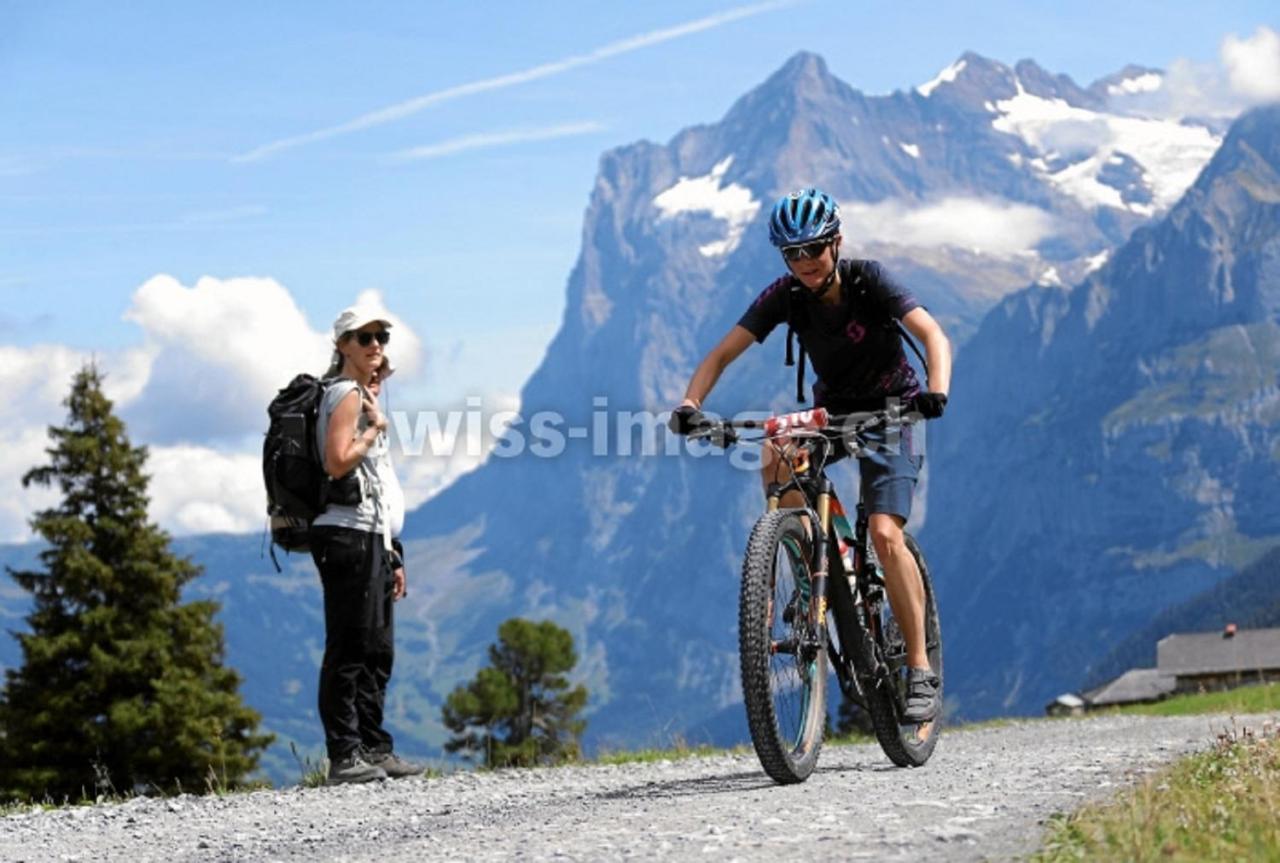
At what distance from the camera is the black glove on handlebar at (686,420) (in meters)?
8.01

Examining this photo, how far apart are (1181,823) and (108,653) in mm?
29426

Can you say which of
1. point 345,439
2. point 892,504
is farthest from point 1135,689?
point 892,504

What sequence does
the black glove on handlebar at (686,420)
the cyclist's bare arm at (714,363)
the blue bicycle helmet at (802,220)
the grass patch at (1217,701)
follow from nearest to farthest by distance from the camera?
the black glove on handlebar at (686,420)
the blue bicycle helmet at (802,220)
the cyclist's bare arm at (714,363)
the grass patch at (1217,701)

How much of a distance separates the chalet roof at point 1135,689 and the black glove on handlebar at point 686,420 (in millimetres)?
125277

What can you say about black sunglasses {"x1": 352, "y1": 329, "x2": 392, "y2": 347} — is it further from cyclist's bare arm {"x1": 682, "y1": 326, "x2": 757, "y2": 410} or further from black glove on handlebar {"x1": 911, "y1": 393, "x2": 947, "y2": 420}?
black glove on handlebar {"x1": 911, "y1": 393, "x2": 947, "y2": 420}

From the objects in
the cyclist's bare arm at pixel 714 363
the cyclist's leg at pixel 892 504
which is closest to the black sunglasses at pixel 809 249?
the cyclist's bare arm at pixel 714 363

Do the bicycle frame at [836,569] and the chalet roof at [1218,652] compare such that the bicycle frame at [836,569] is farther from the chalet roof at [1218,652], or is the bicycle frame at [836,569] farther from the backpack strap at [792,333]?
the chalet roof at [1218,652]

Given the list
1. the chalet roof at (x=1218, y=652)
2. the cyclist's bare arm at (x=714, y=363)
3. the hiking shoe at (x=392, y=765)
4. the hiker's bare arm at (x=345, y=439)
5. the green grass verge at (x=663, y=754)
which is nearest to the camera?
the cyclist's bare arm at (x=714, y=363)

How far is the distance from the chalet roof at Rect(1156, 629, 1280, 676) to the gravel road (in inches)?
4667

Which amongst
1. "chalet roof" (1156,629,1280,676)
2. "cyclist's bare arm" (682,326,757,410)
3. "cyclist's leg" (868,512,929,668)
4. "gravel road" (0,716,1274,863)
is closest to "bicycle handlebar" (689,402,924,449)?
"cyclist's bare arm" (682,326,757,410)

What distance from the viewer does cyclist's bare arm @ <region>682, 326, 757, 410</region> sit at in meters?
8.44

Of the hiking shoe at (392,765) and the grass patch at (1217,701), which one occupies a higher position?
the hiking shoe at (392,765)

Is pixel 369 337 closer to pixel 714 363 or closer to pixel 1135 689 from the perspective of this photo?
pixel 714 363

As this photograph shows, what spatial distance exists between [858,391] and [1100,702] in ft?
429
